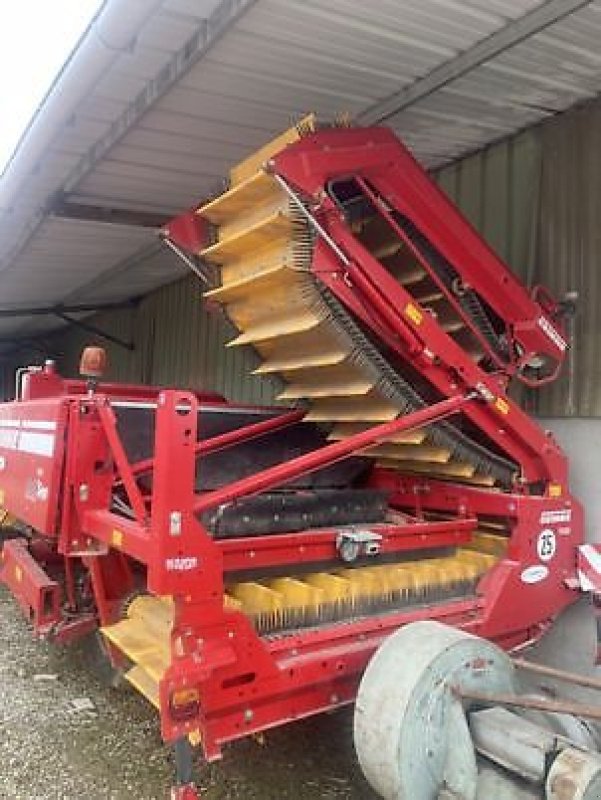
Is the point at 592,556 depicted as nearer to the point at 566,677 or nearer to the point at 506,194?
the point at 566,677

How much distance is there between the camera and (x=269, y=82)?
144 inches

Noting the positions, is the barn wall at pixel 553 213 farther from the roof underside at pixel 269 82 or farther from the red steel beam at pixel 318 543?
the red steel beam at pixel 318 543

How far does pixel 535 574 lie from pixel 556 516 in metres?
0.28

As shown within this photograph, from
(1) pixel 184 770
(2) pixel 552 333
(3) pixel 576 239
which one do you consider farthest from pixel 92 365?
(3) pixel 576 239

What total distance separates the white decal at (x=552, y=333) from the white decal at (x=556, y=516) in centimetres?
76

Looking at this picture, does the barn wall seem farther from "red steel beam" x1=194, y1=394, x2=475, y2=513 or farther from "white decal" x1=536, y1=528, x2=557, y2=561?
"red steel beam" x1=194, y1=394, x2=475, y2=513

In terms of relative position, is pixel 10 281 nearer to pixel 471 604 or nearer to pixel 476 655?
pixel 471 604

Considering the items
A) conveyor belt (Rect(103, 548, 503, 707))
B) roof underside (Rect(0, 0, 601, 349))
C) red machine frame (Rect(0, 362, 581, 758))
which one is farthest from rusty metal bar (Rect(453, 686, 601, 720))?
roof underside (Rect(0, 0, 601, 349))

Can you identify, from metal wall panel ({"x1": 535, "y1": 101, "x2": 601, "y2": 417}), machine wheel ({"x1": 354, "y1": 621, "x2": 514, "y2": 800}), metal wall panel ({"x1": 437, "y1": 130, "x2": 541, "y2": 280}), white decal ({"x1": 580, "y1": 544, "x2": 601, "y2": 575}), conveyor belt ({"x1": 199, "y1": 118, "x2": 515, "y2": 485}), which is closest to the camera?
machine wheel ({"x1": 354, "y1": 621, "x2": 514, "y2": 800})

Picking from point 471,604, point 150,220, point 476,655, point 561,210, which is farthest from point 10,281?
point 476,655

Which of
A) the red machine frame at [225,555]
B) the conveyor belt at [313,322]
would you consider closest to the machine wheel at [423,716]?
the red machine frame at [225,555]

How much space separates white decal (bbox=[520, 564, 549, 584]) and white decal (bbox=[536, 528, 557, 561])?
4 centimetres

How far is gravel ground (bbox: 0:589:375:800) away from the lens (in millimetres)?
2854

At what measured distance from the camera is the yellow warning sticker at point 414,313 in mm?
3029
